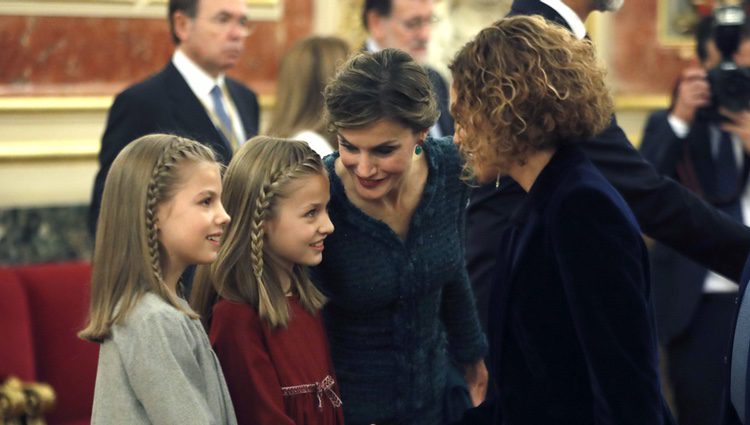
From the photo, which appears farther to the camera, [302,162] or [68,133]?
[68,133]

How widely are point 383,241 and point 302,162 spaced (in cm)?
29

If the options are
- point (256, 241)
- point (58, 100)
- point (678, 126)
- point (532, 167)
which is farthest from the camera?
point (58, 100)

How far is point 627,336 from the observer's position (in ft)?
7.97

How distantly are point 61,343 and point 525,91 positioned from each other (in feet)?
9.81

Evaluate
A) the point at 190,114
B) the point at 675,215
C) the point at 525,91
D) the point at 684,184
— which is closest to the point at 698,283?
the point at 684,184

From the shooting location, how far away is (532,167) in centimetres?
266

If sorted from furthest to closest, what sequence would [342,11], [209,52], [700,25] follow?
[342,11], [700,25], [209,52]

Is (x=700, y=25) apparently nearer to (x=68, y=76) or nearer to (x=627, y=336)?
(x=68, y=76)

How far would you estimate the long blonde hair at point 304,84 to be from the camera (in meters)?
4.81

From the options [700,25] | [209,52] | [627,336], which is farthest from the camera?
[700,25]

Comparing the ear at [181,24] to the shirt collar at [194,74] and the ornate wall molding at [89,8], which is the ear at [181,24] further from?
the ornate wall molding at [89,8]

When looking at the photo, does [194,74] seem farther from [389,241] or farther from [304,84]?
[389,241]

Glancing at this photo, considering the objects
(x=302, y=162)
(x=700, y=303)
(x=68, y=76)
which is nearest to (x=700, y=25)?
(x=700, y=303)

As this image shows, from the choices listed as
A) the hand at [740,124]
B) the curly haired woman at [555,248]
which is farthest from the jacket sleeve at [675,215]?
the hand at [740,124]
